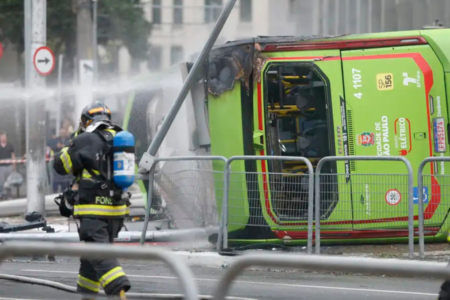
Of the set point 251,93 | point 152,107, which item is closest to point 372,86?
point 251,93

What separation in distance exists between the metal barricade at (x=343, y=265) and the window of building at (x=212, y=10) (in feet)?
68.9

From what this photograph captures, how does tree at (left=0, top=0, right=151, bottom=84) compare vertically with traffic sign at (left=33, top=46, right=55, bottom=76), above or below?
above

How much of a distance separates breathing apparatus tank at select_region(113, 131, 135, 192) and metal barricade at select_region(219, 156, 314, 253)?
10.4 ft

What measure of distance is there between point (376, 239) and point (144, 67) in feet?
68.7

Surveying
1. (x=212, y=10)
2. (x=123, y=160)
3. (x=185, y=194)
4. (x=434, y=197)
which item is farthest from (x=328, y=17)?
(x=212, y=10)

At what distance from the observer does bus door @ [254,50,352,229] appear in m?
9.68

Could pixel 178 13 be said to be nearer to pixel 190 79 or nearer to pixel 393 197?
pixel 190 79

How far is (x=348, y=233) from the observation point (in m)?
9.73

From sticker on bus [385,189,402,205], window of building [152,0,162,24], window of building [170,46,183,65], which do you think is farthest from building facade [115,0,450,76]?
window of building [152,0,162,24]

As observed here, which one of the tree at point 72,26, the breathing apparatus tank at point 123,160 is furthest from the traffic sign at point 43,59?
the tree at point 72,26

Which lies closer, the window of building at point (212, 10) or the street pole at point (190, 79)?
the street pole at point (190, 79)

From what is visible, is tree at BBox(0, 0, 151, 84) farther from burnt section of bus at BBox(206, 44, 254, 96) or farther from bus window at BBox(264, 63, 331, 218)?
bus window at BBox(264, 63, 331, 218)

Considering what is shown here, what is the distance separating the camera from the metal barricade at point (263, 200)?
31.8 ft

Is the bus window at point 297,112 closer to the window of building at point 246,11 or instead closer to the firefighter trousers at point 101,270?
the firefighter trousers at point 101,270
